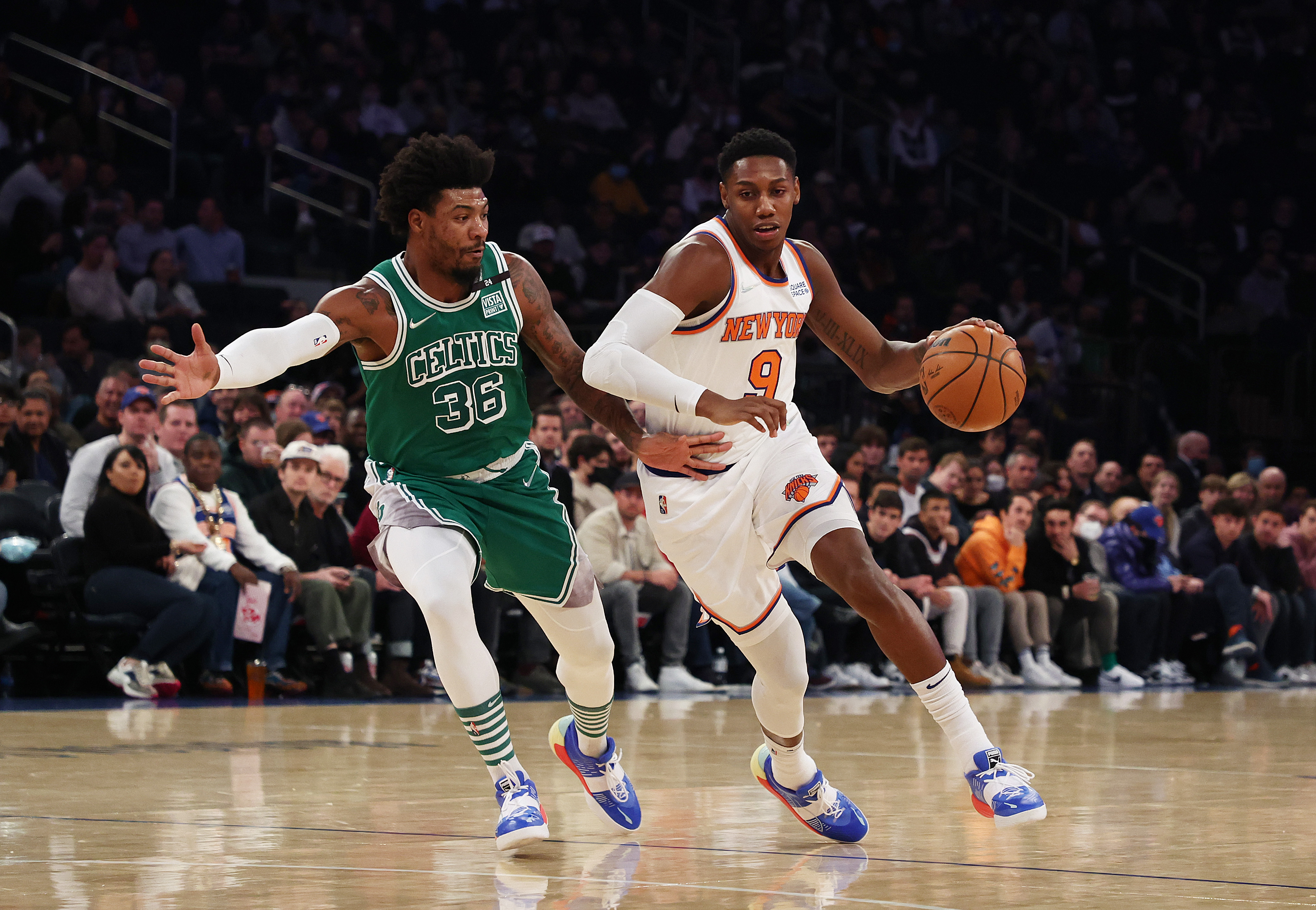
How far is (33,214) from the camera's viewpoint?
13562 millimetres

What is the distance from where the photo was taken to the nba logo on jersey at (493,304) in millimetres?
5059

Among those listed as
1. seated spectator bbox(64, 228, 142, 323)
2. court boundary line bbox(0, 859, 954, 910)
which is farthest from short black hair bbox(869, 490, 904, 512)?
court boundary line bbox(0, 859, 954, 910)

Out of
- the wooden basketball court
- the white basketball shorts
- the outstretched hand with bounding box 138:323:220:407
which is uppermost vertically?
the outstretched hand with bounding box 138:323:220:407

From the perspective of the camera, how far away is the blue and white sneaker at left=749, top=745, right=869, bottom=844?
189 inches

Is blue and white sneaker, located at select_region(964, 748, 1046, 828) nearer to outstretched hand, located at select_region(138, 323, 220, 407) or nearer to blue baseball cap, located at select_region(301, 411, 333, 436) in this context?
outstretched hand, located at select_region(138, 323, 220, 407)

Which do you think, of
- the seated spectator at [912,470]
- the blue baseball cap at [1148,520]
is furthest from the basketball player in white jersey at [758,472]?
the blue baseball cap at [1148,520]

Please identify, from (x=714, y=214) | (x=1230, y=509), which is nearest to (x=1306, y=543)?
(x=1230, y=509)

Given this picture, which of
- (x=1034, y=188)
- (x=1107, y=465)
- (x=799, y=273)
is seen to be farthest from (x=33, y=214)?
(x=1034, y=188)

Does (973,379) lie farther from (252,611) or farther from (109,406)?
(109,406)

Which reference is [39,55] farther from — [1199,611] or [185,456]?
[1199,611]

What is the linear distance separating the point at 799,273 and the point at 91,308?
30.1 ft

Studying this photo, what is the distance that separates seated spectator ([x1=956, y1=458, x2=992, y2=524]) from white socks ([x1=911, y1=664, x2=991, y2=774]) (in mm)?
8190

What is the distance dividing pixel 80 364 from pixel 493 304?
8.13 metres

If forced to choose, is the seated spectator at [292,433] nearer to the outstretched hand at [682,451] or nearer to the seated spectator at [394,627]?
the seated spectator at [394,627]
